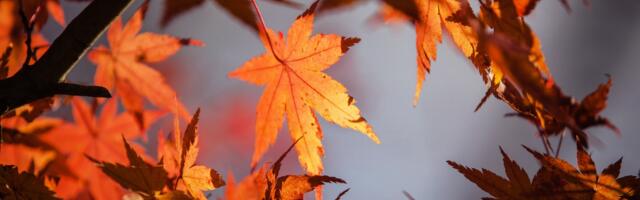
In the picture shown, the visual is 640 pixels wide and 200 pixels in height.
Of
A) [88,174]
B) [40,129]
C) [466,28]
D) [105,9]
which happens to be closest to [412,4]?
[466,28]

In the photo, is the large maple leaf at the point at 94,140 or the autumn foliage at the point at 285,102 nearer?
the autumn foliage at the point at 285,102

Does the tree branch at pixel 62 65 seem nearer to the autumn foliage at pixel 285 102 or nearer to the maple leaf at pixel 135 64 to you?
the autumn foliage at pixel 285 102

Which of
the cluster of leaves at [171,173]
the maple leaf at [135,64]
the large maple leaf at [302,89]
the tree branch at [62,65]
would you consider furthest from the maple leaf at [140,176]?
the maple leaf at [135,64]

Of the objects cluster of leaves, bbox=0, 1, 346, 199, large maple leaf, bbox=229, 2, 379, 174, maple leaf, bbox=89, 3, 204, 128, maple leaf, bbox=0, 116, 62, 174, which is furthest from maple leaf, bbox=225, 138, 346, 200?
maple leaf, bbox=0, 116, 62, 174

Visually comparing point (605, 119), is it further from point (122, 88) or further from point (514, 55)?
point (122, 88)

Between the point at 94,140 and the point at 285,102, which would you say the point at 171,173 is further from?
the point at 94,140

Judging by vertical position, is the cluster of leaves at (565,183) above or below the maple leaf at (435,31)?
below

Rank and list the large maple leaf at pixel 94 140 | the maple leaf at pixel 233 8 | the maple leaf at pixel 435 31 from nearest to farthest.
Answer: the maple leaf at pixel 233 8, the maple leaf at pixel 435 31, the large maple leaf at pixel 94 140

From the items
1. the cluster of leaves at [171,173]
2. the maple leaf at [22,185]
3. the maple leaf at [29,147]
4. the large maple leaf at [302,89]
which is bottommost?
the maple leaf at [22,185]
